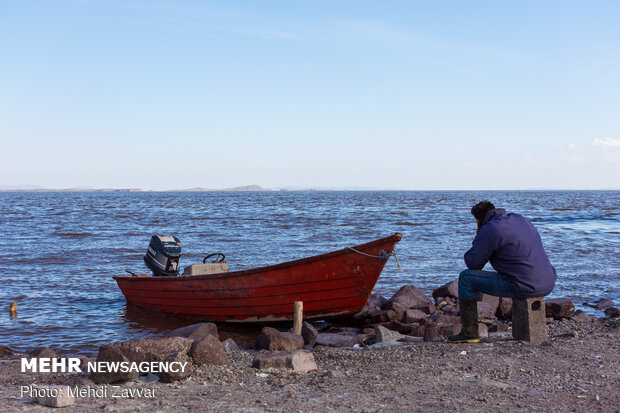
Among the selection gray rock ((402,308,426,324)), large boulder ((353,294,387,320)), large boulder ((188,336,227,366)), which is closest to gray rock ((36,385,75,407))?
large boulder ((188,336,227,366))

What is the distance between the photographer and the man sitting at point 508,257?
6133 millimetres

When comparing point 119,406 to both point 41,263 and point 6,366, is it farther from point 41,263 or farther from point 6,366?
point 41,263

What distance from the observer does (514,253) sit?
20.2 ft

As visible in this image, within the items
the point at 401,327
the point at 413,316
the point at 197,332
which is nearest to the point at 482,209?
the point at 401,327

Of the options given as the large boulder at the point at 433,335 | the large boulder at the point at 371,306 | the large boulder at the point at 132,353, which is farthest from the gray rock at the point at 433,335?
the large boulder at the point at 132,353

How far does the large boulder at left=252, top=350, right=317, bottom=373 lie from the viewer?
19.0 ft

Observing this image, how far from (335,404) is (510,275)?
9.32 feet

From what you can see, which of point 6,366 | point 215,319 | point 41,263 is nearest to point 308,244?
point 41,263

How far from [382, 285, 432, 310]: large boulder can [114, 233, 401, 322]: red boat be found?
3.41 ft

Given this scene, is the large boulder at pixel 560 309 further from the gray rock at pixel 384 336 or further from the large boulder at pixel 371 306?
the gray rock at pixel 384 336

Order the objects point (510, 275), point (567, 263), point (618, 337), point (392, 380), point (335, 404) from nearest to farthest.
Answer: point (335, 404), point (392, 380), point (510, 275), point (618, 337), point (567, 263)

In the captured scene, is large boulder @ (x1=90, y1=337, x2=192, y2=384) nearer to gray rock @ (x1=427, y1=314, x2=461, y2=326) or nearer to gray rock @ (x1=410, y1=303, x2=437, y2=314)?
gray rock @ (x1=427, y1=314, x2=461, y2=326)

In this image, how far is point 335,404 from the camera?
4594 mm

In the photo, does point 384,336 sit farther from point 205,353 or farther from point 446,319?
point 205,353
